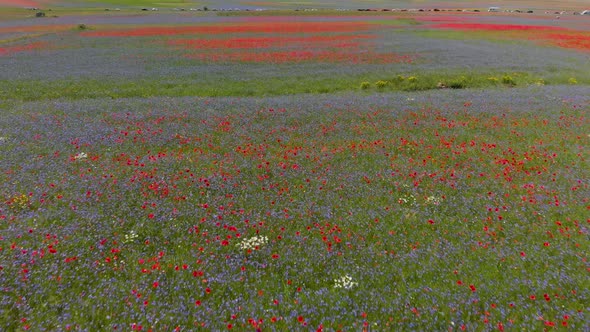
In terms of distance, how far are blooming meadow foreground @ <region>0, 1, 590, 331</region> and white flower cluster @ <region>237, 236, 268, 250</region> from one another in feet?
0.17

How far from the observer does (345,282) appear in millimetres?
6441

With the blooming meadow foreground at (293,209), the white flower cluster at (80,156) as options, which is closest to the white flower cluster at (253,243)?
the blooming meadow foreground at (293,209)

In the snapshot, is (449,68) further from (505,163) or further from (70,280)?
(70,280)

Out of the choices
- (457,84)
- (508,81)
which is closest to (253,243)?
(457,84)

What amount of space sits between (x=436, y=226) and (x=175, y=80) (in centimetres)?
2284

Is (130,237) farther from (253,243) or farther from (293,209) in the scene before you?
(293,209)

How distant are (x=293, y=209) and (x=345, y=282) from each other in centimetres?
287

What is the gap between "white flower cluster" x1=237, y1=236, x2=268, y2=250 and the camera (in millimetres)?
7352

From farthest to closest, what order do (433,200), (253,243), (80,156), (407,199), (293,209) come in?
(80,156)
(407,199)
(433,200)
(293,209)
(253,243)

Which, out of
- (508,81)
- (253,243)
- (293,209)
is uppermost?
(508,81)

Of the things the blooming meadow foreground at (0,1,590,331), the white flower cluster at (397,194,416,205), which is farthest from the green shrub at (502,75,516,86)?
the white flower cluster at (397,194,416,205)

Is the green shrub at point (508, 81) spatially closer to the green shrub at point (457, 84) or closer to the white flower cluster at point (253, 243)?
the green shrub at point (457, 84)

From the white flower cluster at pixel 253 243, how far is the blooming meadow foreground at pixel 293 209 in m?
0.05

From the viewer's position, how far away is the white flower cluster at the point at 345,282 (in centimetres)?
633
